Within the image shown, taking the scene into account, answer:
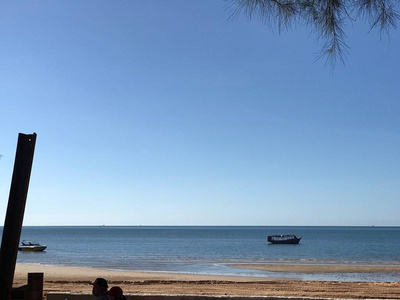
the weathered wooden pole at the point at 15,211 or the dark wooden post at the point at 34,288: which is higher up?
the weathered wooden pole at the point at 15,211

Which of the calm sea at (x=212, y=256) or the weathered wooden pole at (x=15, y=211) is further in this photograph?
the calm sea at (x=212, y=256)

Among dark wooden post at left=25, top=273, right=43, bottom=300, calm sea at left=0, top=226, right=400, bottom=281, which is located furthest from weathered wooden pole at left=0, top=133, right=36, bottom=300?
calm sea at left=0, top=226, right=400, bottom=281

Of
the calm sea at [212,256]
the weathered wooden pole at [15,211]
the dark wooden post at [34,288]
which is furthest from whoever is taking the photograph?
the calm sea at [212,256]

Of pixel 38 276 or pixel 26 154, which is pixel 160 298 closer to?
pixel 38 276

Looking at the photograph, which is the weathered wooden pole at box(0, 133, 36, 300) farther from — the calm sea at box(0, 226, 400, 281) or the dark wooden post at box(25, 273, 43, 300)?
the calm sea at box(0, 226, 400, 281)

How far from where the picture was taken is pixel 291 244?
77438mm

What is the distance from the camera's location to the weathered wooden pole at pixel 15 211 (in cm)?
499

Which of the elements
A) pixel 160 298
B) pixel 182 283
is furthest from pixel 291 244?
pixel 160 298

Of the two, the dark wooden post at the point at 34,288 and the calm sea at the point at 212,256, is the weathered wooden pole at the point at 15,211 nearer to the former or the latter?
the dark wooden post at the point at 34,288

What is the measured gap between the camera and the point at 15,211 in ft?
16.5

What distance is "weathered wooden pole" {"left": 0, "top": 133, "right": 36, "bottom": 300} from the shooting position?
196 inches

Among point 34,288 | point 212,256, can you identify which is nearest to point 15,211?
point 34,288

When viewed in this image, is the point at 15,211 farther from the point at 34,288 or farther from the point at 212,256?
the point at 212,256

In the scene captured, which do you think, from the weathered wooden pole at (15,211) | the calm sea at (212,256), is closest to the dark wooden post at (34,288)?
the weathered wooden pole at (15,211)
